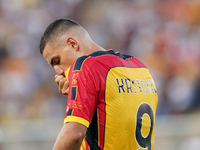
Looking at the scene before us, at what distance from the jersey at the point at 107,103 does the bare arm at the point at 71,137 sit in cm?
4

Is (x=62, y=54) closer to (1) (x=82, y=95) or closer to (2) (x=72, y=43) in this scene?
(2) (x=72, y=43)

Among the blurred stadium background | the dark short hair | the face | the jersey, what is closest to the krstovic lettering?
the jersey

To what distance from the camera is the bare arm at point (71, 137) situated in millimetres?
1624

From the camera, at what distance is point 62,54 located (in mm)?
2094

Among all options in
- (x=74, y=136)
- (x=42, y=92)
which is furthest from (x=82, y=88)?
(x=42, y=92)

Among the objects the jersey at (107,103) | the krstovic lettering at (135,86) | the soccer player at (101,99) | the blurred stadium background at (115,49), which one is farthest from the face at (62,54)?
the blurred stadium background at (115,49)

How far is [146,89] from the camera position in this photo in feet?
6.72

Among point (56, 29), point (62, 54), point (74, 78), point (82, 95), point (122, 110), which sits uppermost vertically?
point (56, 29)

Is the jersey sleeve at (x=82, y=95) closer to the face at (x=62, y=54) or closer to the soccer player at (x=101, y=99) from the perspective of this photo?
the soccer player at (x=101, y=99)

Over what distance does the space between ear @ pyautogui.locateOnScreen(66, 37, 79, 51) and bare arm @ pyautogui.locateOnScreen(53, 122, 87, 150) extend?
628 mm

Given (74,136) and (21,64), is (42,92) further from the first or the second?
(74,136)

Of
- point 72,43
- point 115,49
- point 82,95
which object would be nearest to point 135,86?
point 82,95

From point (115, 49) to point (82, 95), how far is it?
515 centimetres

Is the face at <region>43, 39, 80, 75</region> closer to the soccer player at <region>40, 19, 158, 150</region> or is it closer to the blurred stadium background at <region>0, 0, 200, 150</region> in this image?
the soccer player at <region>40, 19, 158, 150</region>
